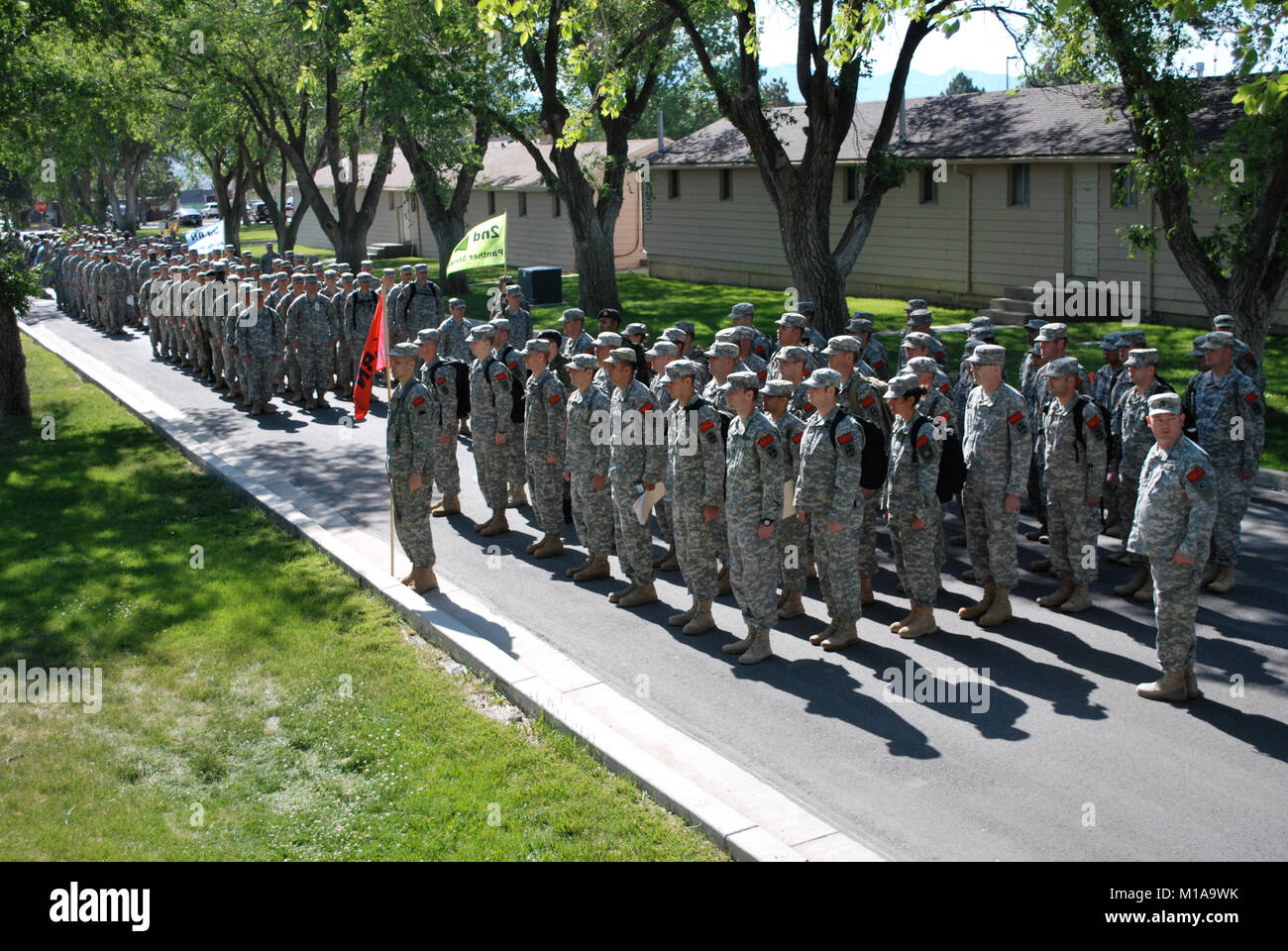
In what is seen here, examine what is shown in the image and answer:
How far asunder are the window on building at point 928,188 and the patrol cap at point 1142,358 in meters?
18.8

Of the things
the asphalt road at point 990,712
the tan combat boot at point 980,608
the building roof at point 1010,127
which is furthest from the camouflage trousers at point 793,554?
the building roof at point 1010,127

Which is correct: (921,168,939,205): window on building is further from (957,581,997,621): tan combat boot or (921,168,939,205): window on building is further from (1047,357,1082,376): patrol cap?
(957,581,997,621): tan combat boot

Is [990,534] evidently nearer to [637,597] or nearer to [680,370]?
[680,370]

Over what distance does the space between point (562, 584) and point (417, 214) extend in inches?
1589

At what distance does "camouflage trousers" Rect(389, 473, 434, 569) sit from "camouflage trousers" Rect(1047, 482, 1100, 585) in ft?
16.6

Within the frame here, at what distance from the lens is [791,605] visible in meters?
10.1

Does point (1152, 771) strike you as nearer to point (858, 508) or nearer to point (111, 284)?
point (858, 508)

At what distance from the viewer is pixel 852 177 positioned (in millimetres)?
30172

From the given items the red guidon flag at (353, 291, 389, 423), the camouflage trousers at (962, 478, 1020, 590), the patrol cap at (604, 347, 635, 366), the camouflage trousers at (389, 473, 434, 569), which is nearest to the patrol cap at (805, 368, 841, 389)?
the camouflage trousers at (962, 478, 1020, 590)

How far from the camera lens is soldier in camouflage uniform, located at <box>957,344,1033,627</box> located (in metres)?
9.62

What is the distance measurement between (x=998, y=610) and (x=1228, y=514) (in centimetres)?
221

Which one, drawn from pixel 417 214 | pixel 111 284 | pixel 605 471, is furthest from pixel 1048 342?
pixel 417 214

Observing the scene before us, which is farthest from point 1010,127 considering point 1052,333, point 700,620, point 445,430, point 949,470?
point 700,620

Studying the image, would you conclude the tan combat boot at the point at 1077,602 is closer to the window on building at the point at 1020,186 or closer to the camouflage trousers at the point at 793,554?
the camouflage trousers at the point at 793,554
